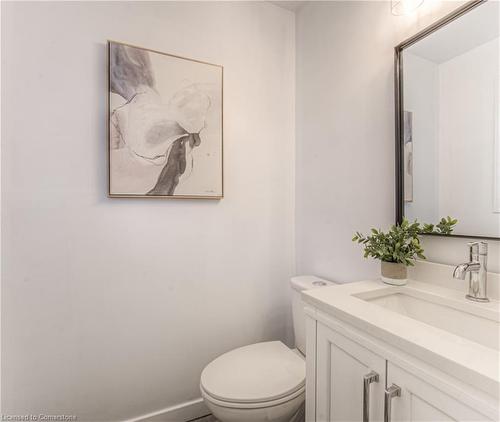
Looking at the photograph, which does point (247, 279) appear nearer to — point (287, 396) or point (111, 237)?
point (287, 396)

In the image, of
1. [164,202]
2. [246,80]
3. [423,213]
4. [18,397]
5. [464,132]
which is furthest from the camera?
[246,80]

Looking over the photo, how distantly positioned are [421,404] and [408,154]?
32.9 inches

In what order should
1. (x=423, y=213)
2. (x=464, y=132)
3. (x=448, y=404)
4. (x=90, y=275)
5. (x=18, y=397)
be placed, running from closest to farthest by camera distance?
(x=448, y=404)
(x=464, y=132)
(x=423, y=213)
(x=18, y=397)
(x=90, y=275)

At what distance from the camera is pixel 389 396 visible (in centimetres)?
59

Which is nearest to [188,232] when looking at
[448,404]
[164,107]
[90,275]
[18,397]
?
[90,275]

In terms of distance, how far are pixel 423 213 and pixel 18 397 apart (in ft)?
5.95

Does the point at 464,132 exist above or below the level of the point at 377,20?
below

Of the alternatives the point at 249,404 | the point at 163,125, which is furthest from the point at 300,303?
the point at 163,125

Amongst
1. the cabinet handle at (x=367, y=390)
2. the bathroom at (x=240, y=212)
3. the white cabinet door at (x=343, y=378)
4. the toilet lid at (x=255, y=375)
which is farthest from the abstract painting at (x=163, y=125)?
the cabinet handle at (x=367, y=390)

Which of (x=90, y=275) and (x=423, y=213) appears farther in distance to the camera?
(x=90, y=275)

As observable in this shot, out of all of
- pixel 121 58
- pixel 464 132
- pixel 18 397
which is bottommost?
pixel 18 397

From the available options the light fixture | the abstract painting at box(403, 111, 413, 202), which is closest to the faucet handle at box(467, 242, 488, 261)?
the abstract painting at box(403, 111, 413, 202)

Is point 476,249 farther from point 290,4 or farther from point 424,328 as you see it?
point 290,4

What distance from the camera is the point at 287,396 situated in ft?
3.37
